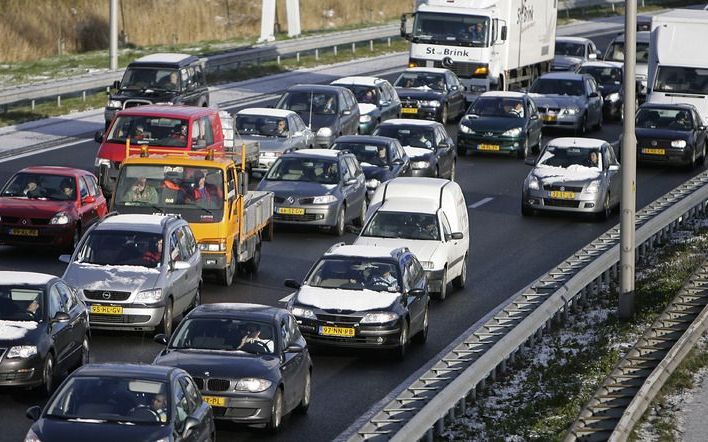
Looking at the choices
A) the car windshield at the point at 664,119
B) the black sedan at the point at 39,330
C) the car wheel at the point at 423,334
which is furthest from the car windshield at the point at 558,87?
the black sedan at the point at 39,330

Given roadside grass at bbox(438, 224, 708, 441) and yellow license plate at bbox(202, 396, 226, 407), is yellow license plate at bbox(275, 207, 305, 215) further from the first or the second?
yellow license plate at bbox(202, 396, 226, 407)

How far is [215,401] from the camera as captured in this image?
18047mm

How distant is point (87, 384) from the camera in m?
16.0

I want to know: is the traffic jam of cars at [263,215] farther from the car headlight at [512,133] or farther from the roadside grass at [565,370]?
the roadside grass at [565,370]

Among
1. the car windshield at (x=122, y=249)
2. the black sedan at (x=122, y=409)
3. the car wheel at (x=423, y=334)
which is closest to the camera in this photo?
the black sedan at (x=122, y=409)

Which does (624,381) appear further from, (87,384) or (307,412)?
(87,384)

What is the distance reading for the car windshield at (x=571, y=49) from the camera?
210 ft

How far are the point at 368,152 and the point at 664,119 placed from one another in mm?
9978

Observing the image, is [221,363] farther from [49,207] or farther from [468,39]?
[468,39]

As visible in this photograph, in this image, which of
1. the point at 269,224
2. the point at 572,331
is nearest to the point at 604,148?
the point at 269,224

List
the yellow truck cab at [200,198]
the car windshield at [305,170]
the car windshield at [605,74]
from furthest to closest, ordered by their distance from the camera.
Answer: the car windshield at [605,74], the car windshield at [305,170], the yellow truck cab at [200,198]

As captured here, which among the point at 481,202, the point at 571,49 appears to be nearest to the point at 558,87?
the point at 481,202

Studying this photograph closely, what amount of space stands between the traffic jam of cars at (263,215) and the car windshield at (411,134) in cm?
4

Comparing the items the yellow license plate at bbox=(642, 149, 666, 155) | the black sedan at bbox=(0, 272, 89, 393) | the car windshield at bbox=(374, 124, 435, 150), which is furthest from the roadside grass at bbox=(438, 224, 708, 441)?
the yellow license plate at bbox=(642, 149, 666, 155)
